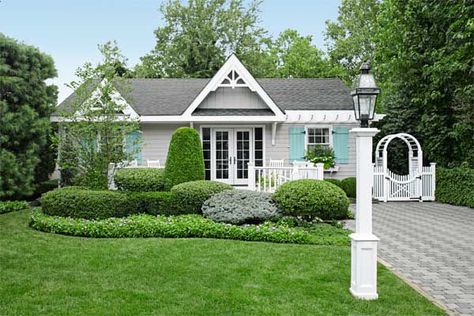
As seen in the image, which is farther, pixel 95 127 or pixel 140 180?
pixel 140 180

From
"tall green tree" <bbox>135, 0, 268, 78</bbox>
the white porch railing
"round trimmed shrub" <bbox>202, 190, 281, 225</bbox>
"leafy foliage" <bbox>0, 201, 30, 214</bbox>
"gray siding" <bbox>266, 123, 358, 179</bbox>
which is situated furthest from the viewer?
"tall green tree" <bbox>135, 0, 268, 78</bbox>

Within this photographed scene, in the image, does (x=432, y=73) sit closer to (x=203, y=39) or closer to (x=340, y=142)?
(x=340, y=142)

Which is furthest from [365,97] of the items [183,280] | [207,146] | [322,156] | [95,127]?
[207,146]

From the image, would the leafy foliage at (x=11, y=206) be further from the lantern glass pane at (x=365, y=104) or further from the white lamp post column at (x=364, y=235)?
the lantern glass pane at (x=365, y=104)

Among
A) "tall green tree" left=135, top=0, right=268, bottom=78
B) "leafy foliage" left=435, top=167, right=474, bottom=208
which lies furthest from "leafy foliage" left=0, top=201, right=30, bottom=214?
"tall green tree" left=135, top=0, right=268, bottom=78

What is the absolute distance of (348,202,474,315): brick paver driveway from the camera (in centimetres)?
594

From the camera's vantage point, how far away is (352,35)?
3250 centimetres

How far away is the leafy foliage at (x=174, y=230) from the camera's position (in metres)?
9.02

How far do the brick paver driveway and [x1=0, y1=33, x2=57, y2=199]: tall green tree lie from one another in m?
10.1

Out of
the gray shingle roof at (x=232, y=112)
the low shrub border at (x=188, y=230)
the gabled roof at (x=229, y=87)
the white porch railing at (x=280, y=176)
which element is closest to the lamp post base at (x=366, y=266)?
the low shrub border at (x=188, y=230)

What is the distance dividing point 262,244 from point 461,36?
31.0 ft

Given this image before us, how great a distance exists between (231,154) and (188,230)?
7675 mm

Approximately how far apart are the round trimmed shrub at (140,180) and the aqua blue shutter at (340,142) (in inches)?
284

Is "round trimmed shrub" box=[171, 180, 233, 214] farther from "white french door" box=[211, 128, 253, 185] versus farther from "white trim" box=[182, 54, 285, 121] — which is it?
"white french door" box=[211, 128, 253, 185]
